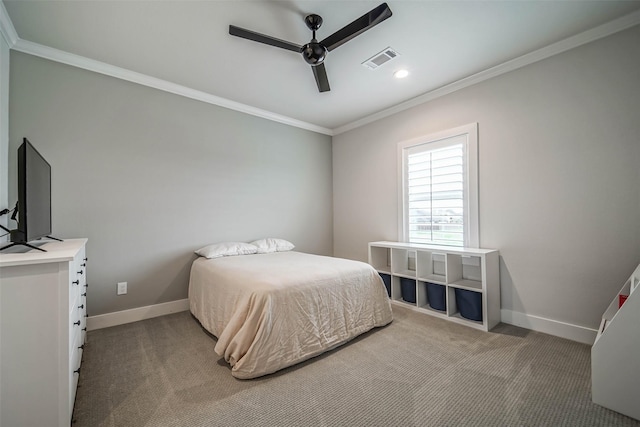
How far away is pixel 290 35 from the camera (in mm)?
2248

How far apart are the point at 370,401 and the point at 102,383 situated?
1.71 metres

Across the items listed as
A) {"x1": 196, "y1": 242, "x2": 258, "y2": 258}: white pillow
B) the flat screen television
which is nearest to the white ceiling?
the flat screen television

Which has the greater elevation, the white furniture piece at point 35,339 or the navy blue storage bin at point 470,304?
the white furniture piece at point 35,339

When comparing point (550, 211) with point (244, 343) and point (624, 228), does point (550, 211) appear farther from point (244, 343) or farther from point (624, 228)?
point (244, 343)

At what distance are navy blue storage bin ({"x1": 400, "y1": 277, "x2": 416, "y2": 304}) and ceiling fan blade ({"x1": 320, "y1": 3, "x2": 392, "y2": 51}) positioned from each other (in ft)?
8.42

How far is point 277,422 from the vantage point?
4.66 feet

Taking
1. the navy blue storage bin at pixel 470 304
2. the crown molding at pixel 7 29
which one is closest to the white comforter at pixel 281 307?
the navy blue storage bin at pixel 470 304

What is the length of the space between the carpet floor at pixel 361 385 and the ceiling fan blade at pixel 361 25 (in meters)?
2.37

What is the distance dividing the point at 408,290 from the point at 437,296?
0.37 m

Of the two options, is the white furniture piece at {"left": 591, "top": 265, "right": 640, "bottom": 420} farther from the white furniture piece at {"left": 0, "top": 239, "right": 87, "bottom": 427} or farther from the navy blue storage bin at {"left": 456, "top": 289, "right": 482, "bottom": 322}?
the white furniture piece at {"left": 0, "top": 239, "right": 87, "bottom": 427}

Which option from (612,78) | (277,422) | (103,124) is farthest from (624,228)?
(103,124)

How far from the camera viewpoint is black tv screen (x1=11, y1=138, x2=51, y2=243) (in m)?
1.42

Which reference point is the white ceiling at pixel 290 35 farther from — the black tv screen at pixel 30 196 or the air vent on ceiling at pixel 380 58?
the black tv screen at pixel 30 196

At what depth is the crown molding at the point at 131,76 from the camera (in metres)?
2.34
